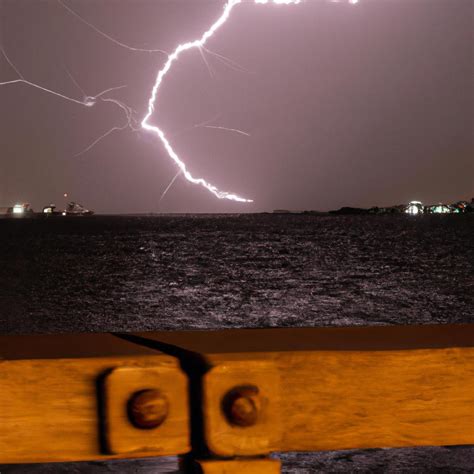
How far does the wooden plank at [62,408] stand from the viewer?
1.69 meters

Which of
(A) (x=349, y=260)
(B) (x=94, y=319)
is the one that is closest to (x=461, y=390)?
(B) (x=94, y=319)

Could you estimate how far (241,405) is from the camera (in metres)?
1.69

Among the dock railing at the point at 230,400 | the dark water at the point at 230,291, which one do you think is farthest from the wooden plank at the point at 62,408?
the dark water at the point at 230,291

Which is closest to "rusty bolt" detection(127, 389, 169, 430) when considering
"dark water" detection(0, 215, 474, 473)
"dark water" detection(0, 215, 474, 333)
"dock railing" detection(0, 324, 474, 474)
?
"dock railing" detection(0, 324, 474, 474)

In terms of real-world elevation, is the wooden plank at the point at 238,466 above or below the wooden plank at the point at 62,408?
below

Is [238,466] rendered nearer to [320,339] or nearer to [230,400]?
[230,400]

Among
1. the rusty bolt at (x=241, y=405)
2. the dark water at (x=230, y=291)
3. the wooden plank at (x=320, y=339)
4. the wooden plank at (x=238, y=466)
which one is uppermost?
the dark water at (x=230, y=291)

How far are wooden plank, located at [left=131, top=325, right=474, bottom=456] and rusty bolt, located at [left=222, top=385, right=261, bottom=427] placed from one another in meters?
0.02

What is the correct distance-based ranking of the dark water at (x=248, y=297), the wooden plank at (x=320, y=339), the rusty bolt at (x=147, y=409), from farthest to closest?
the dark water at (x=248, y=297) → the wooden plank at (x=320, y=339) → the rusty bolt at (x=147, y=409)

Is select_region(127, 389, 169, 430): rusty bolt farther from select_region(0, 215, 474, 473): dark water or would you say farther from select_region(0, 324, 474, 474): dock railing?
select_region(0, 215, 474, 473): dark water

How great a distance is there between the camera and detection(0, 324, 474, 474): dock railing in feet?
5.52

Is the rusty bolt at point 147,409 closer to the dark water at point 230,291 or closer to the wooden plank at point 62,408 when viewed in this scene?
the wooden plank at point 62,408

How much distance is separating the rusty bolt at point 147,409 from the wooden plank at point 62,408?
0.07ft

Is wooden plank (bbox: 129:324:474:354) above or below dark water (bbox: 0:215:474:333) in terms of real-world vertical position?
below
